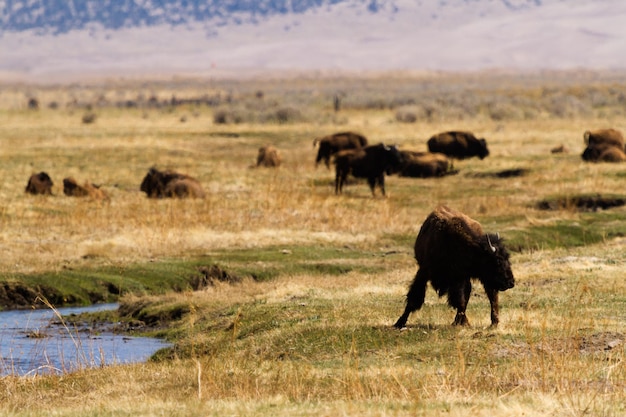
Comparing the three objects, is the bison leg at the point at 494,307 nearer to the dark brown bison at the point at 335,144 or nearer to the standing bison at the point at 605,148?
the standing bison at the point at 605,148

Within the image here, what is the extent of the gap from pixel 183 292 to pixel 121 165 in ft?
77.9

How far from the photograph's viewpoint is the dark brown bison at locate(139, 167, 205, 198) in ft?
108

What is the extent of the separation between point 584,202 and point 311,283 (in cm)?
1456

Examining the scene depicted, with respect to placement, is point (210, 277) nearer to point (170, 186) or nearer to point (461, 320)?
point (461, 320)

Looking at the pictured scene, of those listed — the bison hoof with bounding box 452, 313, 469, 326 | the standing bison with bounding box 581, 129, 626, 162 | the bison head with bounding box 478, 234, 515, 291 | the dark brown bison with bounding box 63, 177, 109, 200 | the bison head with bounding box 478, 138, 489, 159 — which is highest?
the bison head with bounding box 478, 234, 515, 291

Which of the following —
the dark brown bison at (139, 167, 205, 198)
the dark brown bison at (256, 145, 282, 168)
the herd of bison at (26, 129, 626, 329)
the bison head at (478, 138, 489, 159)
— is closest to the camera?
the herd of bison at (26, 129, 626, 329)

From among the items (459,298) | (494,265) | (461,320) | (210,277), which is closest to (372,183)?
(210,277)

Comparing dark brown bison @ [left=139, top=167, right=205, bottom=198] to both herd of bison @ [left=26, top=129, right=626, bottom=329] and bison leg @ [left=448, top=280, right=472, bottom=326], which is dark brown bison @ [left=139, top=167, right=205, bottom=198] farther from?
bison leg @ [left=448, top=280, right=472, bottom=326]

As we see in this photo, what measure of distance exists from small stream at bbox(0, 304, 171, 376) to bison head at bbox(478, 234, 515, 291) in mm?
4965

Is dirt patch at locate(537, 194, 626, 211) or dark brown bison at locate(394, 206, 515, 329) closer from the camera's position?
dark brown bison at locate(394, 206, 515, 329)

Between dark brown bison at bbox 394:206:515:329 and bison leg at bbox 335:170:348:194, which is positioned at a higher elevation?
dark brown bison at bbox 394:206:515:329

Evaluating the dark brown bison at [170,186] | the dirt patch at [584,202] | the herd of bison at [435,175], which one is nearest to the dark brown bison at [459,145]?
the herd of bison at [435,175]

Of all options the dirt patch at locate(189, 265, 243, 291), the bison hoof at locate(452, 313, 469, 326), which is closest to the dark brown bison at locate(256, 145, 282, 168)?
the dirt patch at locate(189, 265, 243, 291)

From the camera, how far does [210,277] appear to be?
22.1 m
